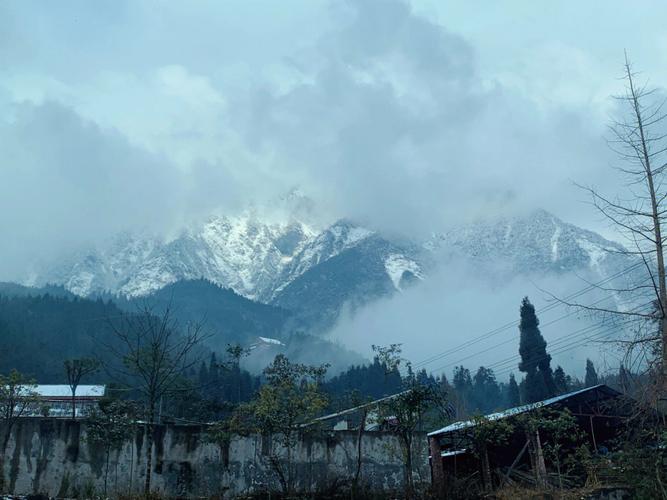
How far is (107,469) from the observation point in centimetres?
1894

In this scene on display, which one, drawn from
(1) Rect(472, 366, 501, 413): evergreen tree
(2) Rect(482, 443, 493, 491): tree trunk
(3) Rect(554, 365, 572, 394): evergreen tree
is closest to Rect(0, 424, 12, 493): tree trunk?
(2) Rect(482, 443, 493, 491): tree trunk

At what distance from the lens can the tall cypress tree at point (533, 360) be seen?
6178cm

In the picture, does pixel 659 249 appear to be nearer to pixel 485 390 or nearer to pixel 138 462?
pixel 138 462

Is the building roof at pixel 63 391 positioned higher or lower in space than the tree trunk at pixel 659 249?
higher

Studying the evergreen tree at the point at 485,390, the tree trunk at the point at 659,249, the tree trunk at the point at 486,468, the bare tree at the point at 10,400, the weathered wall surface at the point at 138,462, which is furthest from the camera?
the evergreen tree at the point at 485,390

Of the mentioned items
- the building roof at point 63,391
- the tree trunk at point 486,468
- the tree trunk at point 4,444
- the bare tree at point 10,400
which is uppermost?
the building roof at point 63,391

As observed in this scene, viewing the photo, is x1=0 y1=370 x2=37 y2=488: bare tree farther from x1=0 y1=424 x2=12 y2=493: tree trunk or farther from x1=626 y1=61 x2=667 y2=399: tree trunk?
x1=626 y1=61 x2=667 y2=399: tree trunk

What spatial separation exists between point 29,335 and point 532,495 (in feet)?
333

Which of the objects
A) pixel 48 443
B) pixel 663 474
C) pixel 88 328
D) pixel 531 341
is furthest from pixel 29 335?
pixel 663 474

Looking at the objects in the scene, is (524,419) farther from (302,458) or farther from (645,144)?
(645,144)

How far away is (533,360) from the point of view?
64.4m

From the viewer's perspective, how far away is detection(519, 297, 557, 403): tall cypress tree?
6178cm

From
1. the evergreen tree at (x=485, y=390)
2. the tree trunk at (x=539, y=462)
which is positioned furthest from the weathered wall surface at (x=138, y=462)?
the evergreen tree at (x=485, y=390)

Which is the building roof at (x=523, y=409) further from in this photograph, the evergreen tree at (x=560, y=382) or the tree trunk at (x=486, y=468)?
the evergreen tree at (x=560, y=382)
